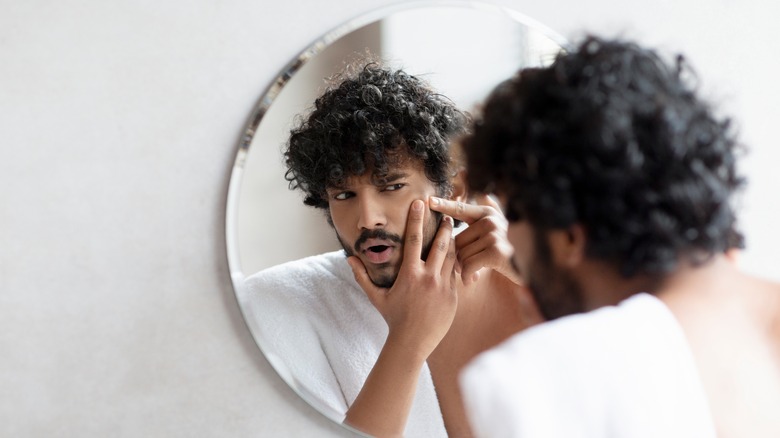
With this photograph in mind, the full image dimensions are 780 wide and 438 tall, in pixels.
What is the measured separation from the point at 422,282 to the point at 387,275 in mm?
45

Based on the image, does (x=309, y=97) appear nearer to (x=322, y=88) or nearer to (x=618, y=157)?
(x=322, y=88)

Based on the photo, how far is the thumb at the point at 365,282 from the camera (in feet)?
3.25

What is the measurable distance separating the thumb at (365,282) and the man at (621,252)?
0.22m

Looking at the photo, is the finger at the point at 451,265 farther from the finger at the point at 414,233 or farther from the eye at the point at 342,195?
the eye at the point at 342,195

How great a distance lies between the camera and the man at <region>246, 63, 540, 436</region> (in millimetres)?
966

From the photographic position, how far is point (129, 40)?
99 cm

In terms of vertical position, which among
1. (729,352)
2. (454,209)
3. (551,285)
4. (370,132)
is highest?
(370,132)

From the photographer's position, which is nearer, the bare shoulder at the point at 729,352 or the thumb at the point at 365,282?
the bare shoulder at the point at 729,352

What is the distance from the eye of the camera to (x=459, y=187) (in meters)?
0.96

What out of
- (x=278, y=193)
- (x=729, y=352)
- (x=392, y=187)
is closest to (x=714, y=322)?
(x=729, y=352)

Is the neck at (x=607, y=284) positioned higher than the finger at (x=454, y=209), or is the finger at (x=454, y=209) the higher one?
the finger at (x=454, y=209)

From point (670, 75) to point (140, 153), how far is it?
64 cm

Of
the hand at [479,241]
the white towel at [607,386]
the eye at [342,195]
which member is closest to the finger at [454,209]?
the hand at [479,241]

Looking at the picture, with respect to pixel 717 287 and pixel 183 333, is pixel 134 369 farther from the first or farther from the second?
pixel 717 287
